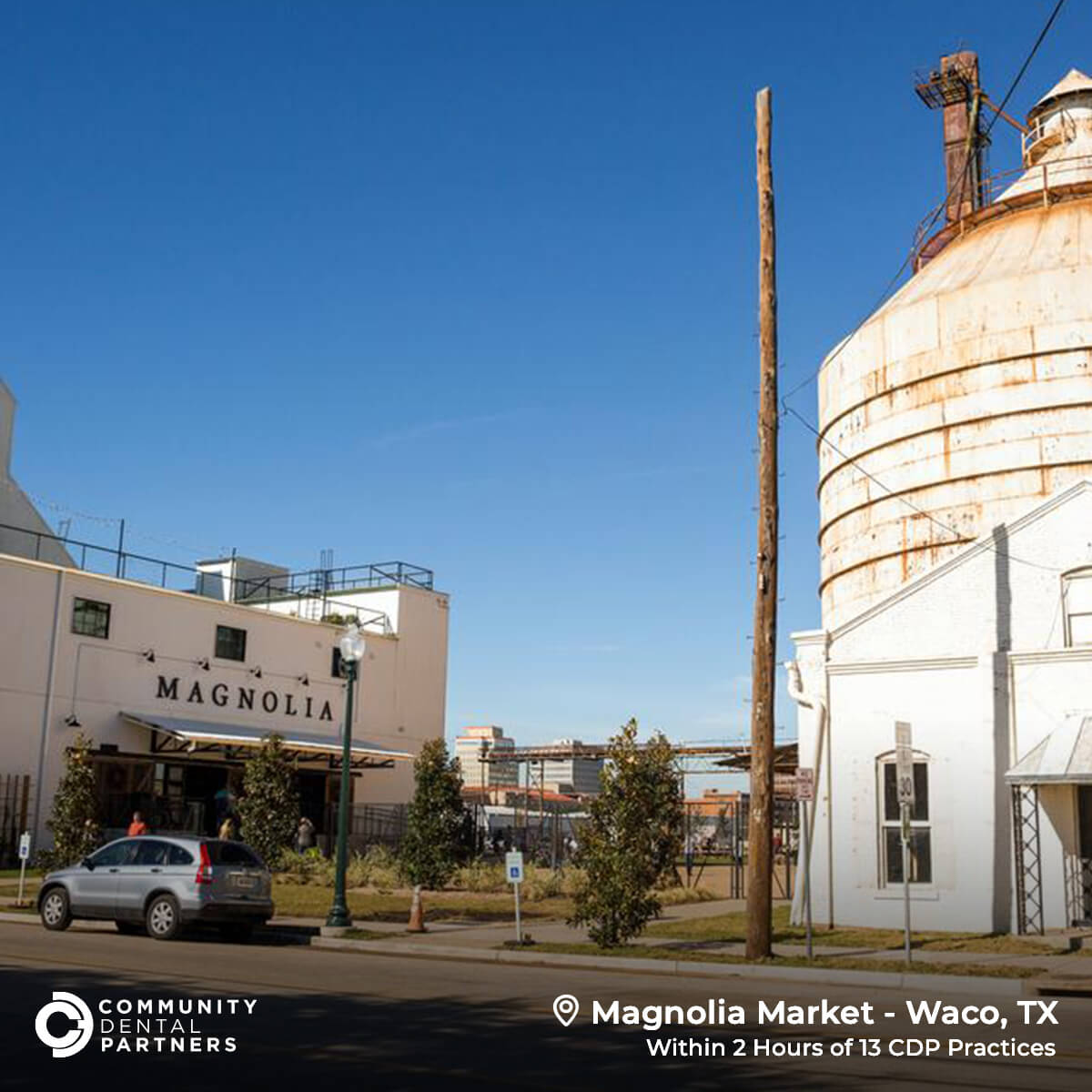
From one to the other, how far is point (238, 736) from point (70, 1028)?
3128 cm

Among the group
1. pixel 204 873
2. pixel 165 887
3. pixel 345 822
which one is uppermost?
pixel 345 822

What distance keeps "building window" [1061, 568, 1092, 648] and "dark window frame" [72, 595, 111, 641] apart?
28.7 meters

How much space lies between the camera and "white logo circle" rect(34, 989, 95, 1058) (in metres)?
10.0

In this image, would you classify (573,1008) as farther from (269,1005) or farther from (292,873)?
(292,873)

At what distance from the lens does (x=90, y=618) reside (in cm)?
4062

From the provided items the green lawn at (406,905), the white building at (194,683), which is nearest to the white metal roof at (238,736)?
the white building at (194,683)

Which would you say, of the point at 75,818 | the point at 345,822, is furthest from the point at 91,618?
the point at 345,822

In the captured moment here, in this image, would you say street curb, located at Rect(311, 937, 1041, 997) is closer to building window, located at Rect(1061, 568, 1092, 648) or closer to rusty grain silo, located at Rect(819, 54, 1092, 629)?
building window, located at Rect(1061, 568, 1092, 648)

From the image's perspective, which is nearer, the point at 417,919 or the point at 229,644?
the point at 417,919

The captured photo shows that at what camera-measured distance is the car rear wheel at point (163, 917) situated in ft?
66.3

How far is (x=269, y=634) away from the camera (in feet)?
153

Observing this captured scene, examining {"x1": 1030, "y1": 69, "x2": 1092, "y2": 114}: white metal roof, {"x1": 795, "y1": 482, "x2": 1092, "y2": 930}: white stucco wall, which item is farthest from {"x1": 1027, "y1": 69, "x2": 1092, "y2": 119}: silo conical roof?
{"x1": 795, "y1": 482, "x2": 1092, "y2": 930}: white stucco wall

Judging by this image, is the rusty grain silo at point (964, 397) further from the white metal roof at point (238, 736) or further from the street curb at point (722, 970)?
the white metal roof at point (238, 736)

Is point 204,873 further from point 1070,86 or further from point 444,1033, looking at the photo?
point 1070,86
